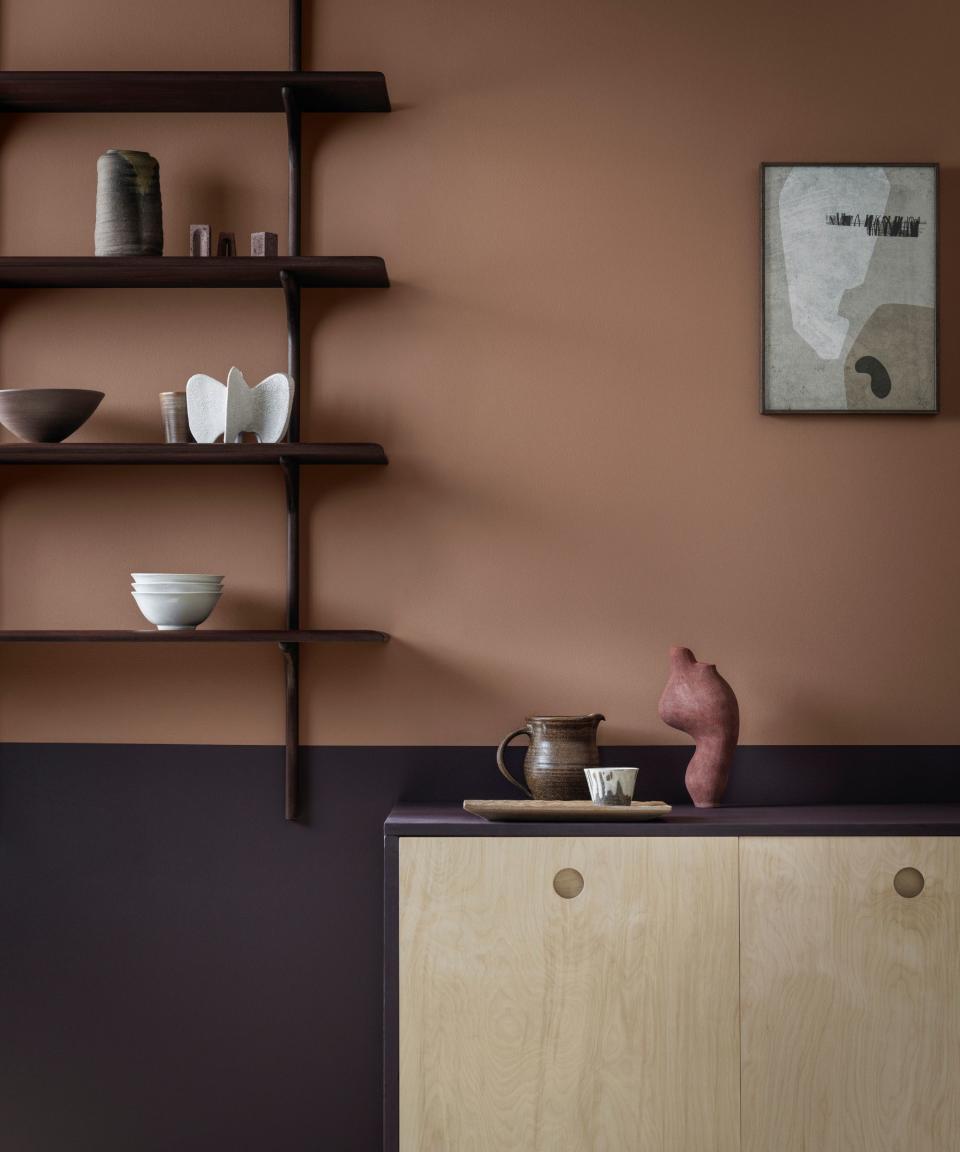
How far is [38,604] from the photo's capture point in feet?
8.28

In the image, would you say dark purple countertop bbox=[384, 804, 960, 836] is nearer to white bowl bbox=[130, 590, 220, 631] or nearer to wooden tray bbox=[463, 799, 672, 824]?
wooden tray bbox=[463, 799, 672, 824]

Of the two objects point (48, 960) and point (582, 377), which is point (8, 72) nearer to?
point (582, 377)

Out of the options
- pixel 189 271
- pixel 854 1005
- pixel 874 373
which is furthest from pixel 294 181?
pixel 854 1005

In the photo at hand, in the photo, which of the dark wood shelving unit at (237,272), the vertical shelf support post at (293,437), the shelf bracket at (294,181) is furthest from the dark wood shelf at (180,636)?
the shelf bracket at (294,181)

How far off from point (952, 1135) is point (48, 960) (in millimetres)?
1835

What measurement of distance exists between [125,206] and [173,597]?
814 mm

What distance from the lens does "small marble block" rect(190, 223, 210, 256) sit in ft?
7.79

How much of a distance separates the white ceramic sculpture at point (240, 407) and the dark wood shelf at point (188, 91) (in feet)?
1.99

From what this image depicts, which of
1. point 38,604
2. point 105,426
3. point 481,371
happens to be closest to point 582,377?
point 481,371

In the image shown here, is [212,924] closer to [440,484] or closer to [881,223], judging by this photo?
[440,484]

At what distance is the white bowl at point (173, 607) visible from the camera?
2.28 metres

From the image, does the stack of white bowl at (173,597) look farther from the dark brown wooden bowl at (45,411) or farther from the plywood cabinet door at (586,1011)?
the plywood cabinet door at (586,1011)

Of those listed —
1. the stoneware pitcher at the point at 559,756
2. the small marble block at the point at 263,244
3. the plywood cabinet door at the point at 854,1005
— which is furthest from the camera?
the small marble block at the point at 263,244

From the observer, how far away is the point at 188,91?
2428 millimetres
